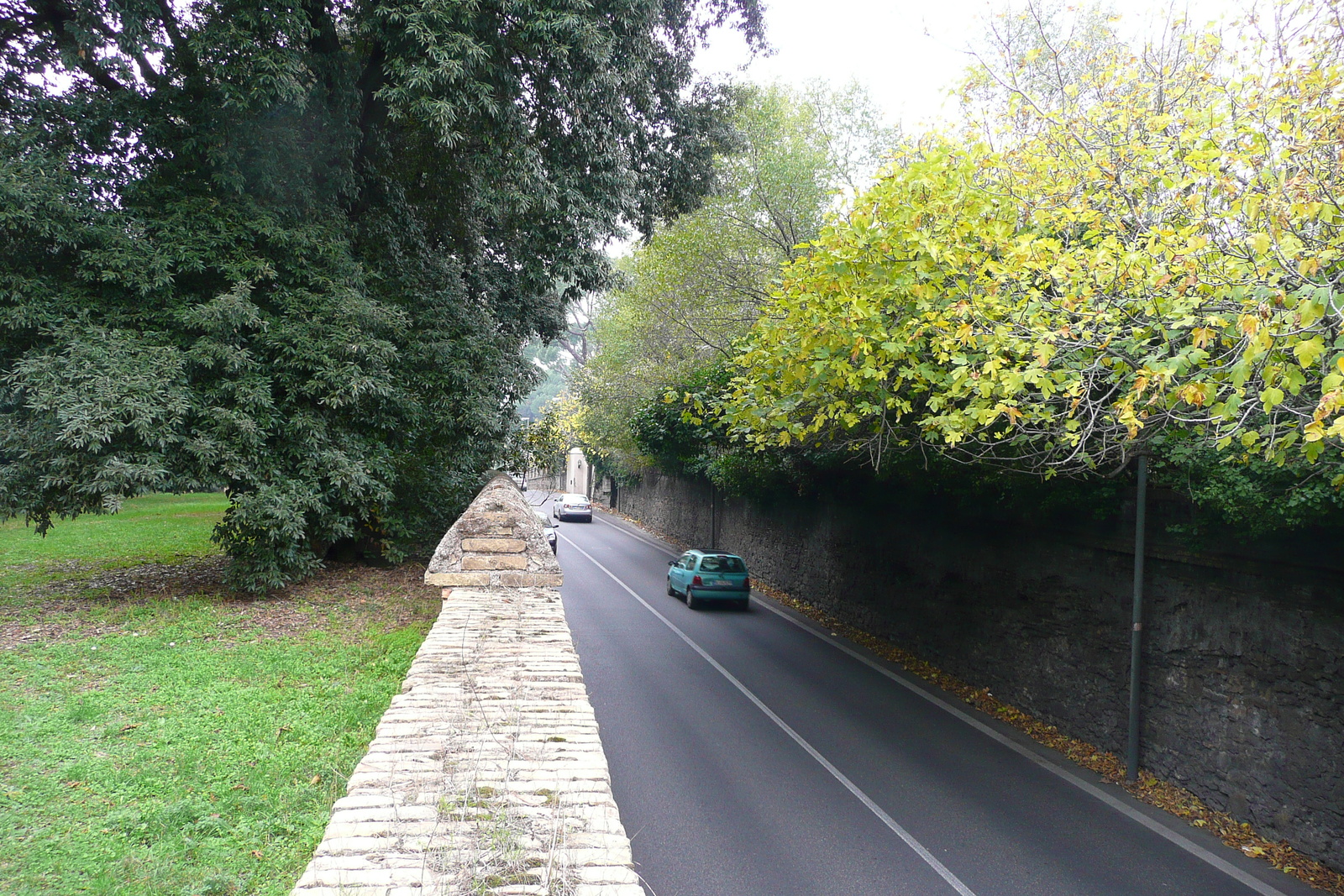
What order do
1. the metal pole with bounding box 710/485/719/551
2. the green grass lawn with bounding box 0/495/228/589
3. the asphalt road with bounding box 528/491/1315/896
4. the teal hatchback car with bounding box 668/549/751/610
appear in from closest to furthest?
the asphalt road with bounding box 528/491/1315/896 → the green grass lawn with bounding box 0/495/228/589 → the teal hatchback car with bounding box 668/549/751/610 → the metal pole with bounding box 710/485/719/551

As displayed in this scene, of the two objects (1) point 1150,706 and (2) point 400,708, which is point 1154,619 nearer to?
(1) point 1150,706

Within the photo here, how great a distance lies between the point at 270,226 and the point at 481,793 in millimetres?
11296

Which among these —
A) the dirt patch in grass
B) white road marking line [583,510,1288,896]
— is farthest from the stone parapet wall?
white road marking line [583,510,1288,896]

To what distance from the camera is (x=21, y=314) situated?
417 inches

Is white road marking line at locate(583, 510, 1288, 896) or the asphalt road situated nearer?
the asphalt road

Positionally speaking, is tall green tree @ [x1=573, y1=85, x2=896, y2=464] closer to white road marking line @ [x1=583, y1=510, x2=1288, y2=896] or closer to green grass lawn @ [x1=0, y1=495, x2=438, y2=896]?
white road marking line @ [x1=583, y1=510, x2=1288, y2=896]

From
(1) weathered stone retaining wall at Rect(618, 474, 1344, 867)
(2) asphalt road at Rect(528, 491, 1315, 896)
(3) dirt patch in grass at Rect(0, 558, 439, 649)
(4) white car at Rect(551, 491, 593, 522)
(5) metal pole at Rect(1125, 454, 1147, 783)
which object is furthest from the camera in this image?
(4) white car at Rect(551, 491, 593, 522)

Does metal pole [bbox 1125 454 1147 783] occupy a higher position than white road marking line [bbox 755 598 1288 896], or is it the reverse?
metal pole [bbox 1125 454 1147 783]

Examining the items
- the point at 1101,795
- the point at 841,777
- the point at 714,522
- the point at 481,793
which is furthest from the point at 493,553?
the point at 714,522

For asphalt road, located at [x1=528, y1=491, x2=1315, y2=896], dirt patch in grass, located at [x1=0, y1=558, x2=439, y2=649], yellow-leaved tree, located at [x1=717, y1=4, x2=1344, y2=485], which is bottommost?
asphalt road, located at [x1=528, y1=491, x2=1315, y2=896]

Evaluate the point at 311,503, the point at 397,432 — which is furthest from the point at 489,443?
the point at 311,503

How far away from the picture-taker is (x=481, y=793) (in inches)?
131

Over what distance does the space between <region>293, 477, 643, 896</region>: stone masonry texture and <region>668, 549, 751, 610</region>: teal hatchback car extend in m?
13.9

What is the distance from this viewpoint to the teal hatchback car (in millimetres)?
19234
